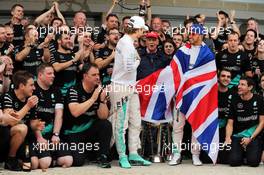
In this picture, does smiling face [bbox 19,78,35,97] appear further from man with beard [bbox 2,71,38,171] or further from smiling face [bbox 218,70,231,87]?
smiling face [bbox 218,70,231,87]

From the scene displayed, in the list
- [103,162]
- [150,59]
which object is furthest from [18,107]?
[150,59]

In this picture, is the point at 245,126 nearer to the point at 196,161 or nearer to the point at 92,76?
the point at 196,161

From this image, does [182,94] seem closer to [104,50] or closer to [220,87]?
[220,87]

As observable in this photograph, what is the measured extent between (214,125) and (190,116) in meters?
0.37

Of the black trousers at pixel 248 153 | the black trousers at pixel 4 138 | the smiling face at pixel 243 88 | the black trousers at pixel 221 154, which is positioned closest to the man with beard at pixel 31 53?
the black trousers at pixel 4 138

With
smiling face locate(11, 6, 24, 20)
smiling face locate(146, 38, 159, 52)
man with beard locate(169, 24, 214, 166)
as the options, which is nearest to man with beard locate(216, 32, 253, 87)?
man with beard locate(169, 24, 214, 166)

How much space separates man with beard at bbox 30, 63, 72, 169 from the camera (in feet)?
22.7

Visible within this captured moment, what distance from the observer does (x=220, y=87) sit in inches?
309

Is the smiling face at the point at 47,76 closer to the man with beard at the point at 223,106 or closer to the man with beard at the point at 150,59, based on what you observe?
the man with beard at the point at 150,59

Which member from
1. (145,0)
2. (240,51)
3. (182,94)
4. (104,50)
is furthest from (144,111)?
(145,0)

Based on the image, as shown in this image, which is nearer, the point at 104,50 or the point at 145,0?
the point at 104,50

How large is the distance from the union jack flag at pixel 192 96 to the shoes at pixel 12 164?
1.96m

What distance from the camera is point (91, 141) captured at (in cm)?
732

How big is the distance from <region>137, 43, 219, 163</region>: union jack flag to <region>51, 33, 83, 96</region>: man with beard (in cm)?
95
